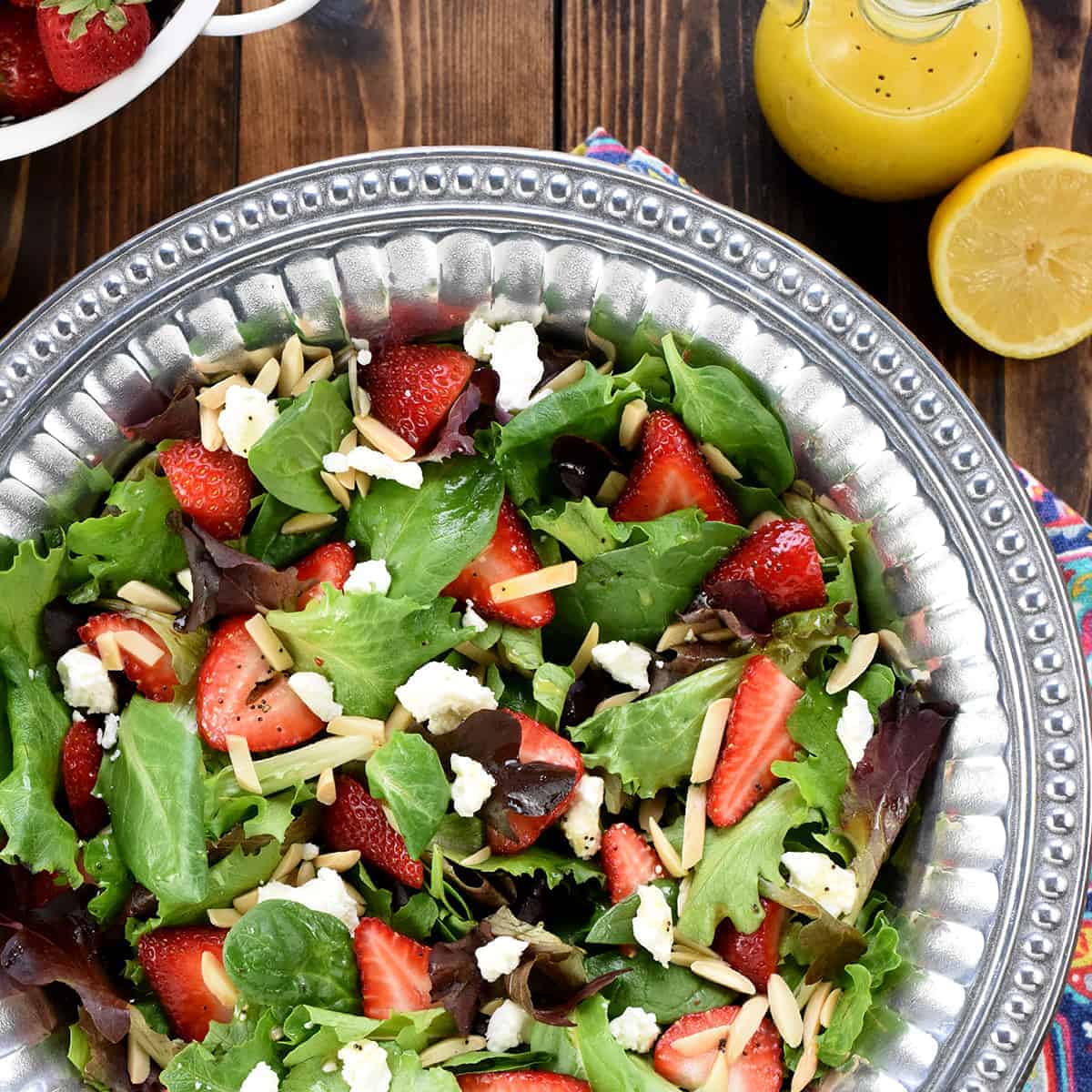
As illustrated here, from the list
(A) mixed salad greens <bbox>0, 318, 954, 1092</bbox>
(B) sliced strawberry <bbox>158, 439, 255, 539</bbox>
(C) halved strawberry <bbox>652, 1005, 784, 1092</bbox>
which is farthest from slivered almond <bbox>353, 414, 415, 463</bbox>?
(C) halved strawberry <bbox>652, 1005, 784, 1092</bbox>

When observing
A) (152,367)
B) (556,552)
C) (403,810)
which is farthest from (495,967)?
(152,367)

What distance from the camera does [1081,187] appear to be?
1.46 meters

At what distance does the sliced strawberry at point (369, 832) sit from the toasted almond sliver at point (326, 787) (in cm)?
2

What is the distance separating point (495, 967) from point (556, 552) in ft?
1.23

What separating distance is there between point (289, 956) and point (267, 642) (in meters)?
0.27

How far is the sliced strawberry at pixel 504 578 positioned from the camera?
123 centimetres

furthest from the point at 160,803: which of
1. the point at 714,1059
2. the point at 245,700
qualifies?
the point at 714,1059

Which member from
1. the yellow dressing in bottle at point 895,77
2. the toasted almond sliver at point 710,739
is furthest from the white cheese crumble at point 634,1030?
the yellow dressing in bottle at point 895,77

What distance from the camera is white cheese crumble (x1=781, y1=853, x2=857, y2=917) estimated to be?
3.85 feet

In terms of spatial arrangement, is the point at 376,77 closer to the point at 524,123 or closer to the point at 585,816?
the point at 524,123

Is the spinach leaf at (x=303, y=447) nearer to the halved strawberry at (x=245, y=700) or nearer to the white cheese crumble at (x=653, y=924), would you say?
the halved strawberry at (x=245, y=700)

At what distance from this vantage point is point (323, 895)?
1188 mm

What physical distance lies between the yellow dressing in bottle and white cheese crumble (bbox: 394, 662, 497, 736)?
2.34 ft

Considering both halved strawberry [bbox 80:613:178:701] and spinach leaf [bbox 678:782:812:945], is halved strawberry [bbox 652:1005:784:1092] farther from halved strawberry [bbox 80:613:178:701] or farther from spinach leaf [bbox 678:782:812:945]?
halved strawberry [bbox 80:613:178:701]
